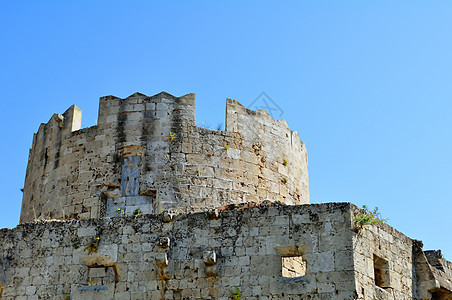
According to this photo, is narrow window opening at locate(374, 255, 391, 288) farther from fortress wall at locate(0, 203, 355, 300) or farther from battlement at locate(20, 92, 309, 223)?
battlement at locate(20, 92, 309, 223)

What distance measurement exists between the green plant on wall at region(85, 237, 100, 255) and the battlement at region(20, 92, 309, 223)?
2.28m

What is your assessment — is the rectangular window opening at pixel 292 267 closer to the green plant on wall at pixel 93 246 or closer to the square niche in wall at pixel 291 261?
the square niche in wall at pixel 291 261

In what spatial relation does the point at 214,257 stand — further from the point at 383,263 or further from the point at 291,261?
the point at 383,263

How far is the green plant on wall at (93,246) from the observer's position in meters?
13.1

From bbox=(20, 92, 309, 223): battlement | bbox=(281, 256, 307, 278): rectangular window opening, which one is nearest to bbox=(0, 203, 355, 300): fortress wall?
bbox=(281, 256, 307, 278): rectangular window opening

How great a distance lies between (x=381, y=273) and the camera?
13.2 m

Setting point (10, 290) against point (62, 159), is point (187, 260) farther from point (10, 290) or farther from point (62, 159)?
point (62, 159)

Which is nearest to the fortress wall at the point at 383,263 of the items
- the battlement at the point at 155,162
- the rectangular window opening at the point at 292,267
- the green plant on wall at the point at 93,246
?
the rectangular window opening at the point at 292,267

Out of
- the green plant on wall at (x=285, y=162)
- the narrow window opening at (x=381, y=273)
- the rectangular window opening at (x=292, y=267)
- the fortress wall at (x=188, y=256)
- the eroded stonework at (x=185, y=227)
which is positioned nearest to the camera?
the fortress wall at (x=188, y=256)

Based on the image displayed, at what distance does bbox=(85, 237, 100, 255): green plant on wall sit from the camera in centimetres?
1315

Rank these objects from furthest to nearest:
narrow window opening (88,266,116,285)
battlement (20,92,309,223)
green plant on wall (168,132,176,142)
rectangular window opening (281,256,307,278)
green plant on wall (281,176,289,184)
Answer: green plant on wall (281,176,289,184), green plant on wall (168,132,176,142), battlement (20,92,309,223), rectangular window opening (281,256,307,278), narrow window opening (88,266,116,285)

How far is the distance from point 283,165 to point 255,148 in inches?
39.8

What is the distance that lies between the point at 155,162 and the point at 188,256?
11.8ft

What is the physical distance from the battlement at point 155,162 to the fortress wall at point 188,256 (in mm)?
2143
